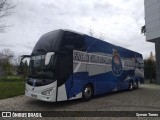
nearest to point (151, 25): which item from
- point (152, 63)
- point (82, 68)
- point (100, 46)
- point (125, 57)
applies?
point (152, 63)

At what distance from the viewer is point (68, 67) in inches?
388

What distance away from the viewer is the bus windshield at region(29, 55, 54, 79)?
9.30 m

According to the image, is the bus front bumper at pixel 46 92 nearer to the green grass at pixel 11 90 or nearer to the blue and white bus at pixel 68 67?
the blue and white bus at pixel 68 67

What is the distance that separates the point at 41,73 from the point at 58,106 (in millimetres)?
1901

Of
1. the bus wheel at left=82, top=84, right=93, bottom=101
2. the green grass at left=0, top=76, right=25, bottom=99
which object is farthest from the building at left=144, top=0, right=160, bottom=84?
the bus wheel at left=82, top=84, right=93, bottom=101

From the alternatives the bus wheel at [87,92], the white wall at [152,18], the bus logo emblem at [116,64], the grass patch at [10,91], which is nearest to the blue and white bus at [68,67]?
the bus wheel at [87,92]

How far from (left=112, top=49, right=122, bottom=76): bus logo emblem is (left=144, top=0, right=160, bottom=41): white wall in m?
15.3


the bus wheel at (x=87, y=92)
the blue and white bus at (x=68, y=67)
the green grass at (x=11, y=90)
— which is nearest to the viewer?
the blue and white bus at (x=68, y=67)

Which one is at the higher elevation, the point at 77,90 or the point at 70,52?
the point at 70,52

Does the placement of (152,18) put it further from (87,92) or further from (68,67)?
(68,67)

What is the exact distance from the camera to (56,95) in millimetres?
9133

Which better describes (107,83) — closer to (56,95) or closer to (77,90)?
(77,90)

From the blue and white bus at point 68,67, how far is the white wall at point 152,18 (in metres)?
17.1

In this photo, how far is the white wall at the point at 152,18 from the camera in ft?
92.2
